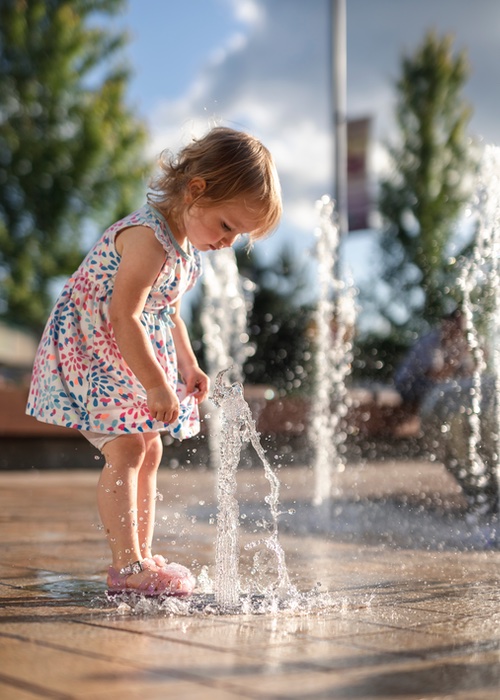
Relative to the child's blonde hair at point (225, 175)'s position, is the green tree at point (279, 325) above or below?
above

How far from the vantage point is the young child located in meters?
2.57

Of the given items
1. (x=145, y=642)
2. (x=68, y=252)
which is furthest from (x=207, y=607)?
(x=68, y=252)

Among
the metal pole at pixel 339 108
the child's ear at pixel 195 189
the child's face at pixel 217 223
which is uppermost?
the metal pole at pixel 339 108

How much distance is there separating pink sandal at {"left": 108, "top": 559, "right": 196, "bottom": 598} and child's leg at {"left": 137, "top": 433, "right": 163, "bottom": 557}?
106mm

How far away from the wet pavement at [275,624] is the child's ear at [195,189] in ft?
3.28

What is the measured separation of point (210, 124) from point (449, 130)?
20376 millimetres

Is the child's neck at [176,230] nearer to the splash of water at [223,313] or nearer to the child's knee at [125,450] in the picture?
the child's knee at [125,450]

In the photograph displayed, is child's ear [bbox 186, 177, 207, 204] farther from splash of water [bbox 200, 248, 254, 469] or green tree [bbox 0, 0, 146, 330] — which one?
green tree [bbox 0, 0, 146, 330]

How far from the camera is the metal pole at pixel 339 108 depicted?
11.6 meters

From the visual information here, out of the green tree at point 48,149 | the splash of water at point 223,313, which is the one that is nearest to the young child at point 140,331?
the splash of water at point 223,313

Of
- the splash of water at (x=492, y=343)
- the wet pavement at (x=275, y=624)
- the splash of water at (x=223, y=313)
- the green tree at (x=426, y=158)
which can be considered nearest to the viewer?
the wet pavement at (x=275, y=624)

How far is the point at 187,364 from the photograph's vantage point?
2.94m

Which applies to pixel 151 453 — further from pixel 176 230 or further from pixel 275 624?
pixel 275 624

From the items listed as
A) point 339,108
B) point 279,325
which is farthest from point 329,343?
point 279,325
